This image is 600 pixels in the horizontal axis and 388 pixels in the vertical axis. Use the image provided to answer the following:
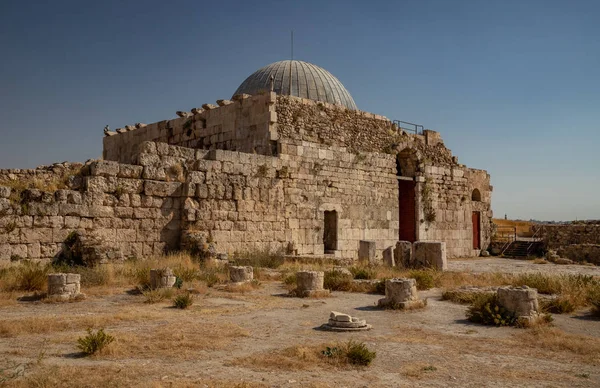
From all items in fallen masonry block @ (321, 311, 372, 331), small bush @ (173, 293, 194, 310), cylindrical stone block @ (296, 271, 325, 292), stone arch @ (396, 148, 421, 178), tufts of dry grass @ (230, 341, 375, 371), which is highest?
stone arch @ (396, 148, 421, 178)

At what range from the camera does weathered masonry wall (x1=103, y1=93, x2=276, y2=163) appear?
16.5 meters

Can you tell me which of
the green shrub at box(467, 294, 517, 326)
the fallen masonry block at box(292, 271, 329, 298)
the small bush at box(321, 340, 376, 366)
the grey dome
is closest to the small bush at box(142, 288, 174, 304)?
the fallen masonry block at box(292, 271, 329, 298)

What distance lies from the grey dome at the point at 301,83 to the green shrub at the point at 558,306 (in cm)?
1498

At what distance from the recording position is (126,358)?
5672 millimetres

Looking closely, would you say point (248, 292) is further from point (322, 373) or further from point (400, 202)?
point (400, 202)

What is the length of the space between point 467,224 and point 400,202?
360 centimetres

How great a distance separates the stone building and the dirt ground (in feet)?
13.1

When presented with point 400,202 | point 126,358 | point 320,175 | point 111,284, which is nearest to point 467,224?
point 400,202

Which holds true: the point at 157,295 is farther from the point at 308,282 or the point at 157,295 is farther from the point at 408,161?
the point at 408,161

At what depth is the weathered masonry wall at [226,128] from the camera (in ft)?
54.3

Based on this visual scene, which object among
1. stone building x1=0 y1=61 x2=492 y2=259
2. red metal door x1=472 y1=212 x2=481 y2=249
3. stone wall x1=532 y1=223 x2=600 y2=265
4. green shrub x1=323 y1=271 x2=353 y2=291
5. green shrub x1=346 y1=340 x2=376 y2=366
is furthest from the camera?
stone wall x1=532 y1=223 x2=600 y2=265

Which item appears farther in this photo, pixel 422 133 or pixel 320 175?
pixel 422 133

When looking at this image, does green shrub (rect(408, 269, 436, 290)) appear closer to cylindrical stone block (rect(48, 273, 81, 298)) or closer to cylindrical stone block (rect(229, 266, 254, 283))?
cylindrical stone block (rect(229, 266, 254, 283))

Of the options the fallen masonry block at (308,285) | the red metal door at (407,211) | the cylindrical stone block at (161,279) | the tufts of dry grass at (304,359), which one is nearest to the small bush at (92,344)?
the tufts of dry grass at (304,359)
